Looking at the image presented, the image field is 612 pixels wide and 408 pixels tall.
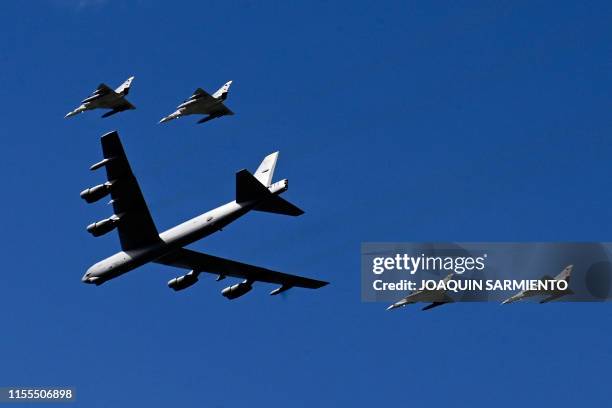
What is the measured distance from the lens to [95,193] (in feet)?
196

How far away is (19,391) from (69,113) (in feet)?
80.7

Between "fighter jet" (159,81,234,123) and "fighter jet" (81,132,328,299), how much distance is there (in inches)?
374

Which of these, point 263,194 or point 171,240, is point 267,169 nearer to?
point 263,194

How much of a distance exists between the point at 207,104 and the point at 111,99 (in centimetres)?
601

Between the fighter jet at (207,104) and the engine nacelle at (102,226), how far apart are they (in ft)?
43.7

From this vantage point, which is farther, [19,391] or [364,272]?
[364,272]

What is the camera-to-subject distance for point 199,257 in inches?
2630

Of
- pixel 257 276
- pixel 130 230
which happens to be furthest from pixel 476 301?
pixel 130 230

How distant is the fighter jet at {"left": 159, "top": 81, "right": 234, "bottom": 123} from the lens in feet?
237

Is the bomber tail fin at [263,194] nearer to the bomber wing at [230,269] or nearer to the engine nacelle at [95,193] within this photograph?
the engine nacelle at [95,193]

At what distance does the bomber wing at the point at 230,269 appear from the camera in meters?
66.4

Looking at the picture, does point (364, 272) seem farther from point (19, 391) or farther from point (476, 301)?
point (19, 391)

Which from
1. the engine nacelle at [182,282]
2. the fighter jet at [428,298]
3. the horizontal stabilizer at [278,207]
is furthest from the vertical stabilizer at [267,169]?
the fighter jet at [428,298]

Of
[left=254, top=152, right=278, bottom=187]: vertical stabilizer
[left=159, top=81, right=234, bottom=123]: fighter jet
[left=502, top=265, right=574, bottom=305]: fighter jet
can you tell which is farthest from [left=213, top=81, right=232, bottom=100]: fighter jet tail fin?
[left=502, top=265, right=574, bottom=305]: fighter jet
